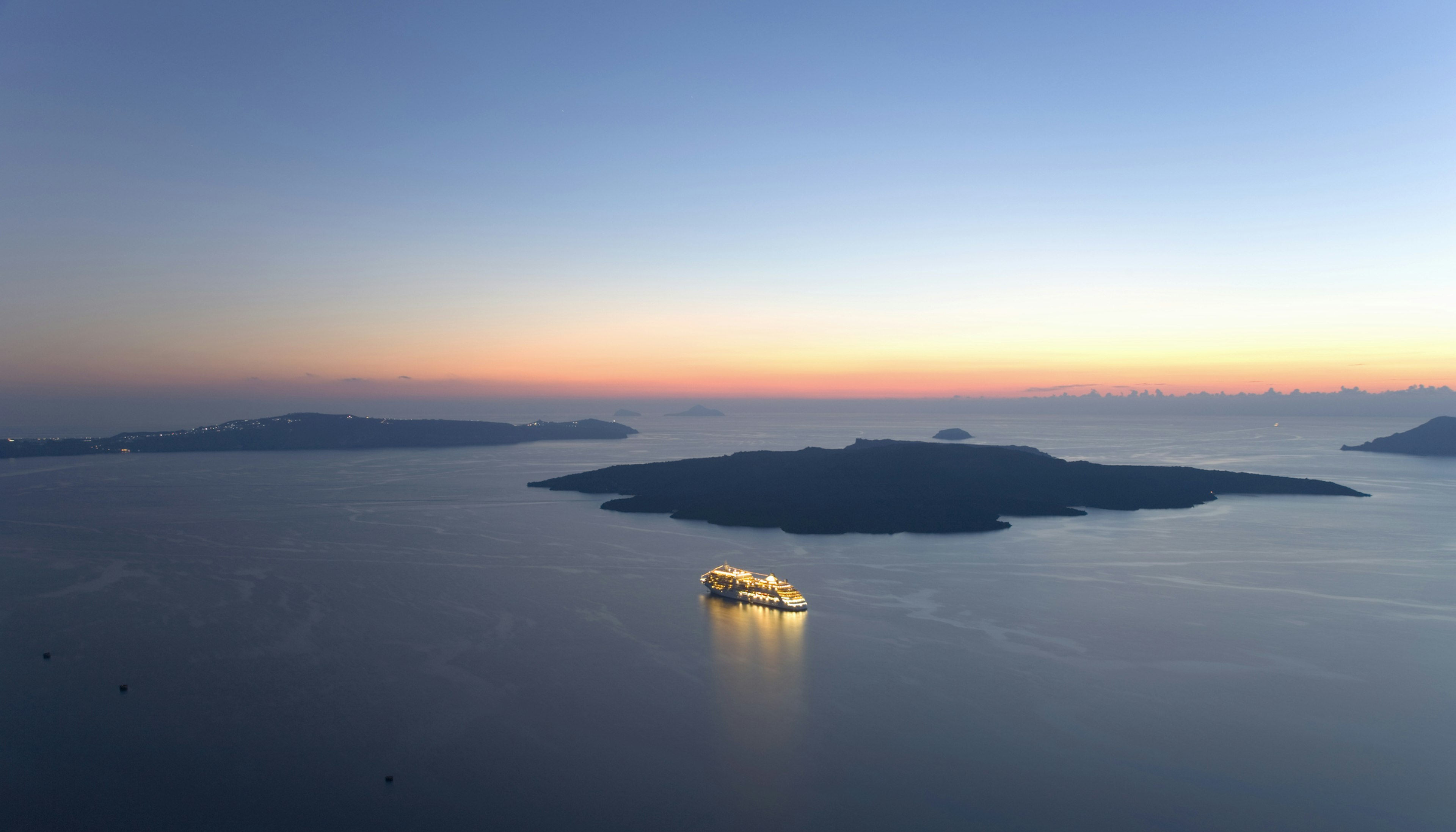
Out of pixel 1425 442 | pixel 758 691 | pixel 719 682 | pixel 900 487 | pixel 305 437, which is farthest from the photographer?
pixel 305 437

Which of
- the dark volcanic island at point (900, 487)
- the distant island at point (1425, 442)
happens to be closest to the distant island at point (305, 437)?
the dark volcanic island at point (900, 487)

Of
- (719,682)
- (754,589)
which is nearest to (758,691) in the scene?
(719,682)

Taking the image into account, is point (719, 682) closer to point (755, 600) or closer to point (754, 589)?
point (755, 600)

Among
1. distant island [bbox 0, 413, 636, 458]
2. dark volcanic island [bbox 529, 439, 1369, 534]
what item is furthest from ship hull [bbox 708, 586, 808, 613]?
distant island [bbox 0, 413, 636, 458]

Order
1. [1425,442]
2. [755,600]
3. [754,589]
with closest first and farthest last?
[755,600] → [754,589] → [1425,442]

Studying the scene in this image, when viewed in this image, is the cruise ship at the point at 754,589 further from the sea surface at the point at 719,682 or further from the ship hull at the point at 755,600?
the sea surface at the point at 719,682

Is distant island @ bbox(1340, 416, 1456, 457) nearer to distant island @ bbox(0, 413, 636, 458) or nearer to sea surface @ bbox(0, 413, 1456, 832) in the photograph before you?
sea surface @ bbox(0, 413, 1456, 832)

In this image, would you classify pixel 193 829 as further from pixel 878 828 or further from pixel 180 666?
pixel 878 828
